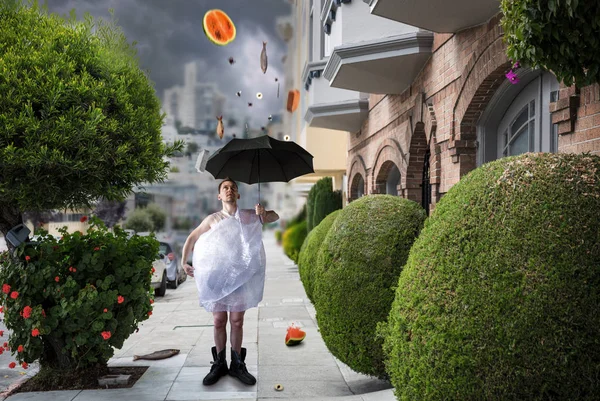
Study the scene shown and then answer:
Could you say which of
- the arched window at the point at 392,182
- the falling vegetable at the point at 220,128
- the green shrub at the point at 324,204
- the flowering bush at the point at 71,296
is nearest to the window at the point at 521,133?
the flowering bush at the point at 71,296

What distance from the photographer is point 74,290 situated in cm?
553

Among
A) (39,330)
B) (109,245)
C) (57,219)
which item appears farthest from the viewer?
(57,219)

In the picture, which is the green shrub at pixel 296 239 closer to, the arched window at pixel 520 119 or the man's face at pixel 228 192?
the arched window at pixel 520 119

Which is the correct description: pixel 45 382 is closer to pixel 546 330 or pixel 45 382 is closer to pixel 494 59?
pixel 546 330

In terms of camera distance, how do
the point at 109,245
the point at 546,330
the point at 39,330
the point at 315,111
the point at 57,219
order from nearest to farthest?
the point at 546,330 → the point at 39,330 → the point at 109,245 → the point at 315,111 → the point at 57,219

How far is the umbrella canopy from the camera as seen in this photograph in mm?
6199

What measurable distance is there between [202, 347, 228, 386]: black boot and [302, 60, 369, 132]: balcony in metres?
8.18

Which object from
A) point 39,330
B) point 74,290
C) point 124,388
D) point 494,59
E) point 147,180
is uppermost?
point 494,59

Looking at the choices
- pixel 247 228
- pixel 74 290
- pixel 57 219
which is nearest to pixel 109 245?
pixel 74 290

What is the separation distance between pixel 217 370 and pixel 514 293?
3.68 meters

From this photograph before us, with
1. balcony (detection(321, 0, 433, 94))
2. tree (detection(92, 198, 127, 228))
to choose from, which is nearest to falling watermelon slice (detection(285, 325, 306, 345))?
balcony (detection(321, 0, 433, 94))

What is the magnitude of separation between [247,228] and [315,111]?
308 inches

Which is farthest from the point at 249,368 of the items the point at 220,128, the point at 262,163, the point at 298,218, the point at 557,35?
the point at 298,218

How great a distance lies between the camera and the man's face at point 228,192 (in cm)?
589
